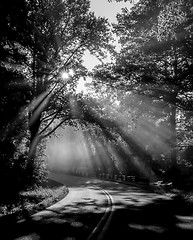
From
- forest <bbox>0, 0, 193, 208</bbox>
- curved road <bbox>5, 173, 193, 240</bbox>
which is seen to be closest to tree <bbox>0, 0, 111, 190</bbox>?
forest <bbox>0, 0, 193, 208</bbox>

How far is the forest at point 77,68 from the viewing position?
9609 mm

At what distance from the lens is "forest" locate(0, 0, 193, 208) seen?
9.61m

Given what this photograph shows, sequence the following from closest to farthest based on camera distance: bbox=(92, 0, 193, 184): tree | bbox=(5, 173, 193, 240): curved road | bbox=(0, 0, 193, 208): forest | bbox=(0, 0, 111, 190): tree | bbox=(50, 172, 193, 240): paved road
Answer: bbox=(5, 173, 193, 240): curved road
bbox=(50, 172, 193, 240): paved road
bbox=(0, 0, 193, 208): forest
bbox=(92, 0, 193, 184): tree
bbox=(0, 0, 111, 190): tree

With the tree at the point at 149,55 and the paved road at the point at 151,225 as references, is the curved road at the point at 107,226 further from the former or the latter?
the tree at the point at 149,55

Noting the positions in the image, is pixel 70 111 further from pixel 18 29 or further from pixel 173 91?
pixel 18 29

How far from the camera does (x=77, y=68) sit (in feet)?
68.8

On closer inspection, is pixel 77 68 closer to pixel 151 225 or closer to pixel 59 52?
pixel 59 52

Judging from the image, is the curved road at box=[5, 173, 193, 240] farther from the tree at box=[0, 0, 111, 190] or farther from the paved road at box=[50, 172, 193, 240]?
the tree at box=[0, 0, 111, 190]

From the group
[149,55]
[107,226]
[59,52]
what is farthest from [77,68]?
[107,226]

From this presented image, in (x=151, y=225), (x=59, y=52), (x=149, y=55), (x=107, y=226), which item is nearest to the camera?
(x=107, y=226)

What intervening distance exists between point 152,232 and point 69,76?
15.9 m

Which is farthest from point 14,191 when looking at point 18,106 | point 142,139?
point 142,139

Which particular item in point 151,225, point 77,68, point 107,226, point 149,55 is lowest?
point 107,226

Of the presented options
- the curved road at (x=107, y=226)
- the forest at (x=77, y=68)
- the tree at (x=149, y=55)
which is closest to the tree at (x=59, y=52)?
the forest at (x=77, y=68)
